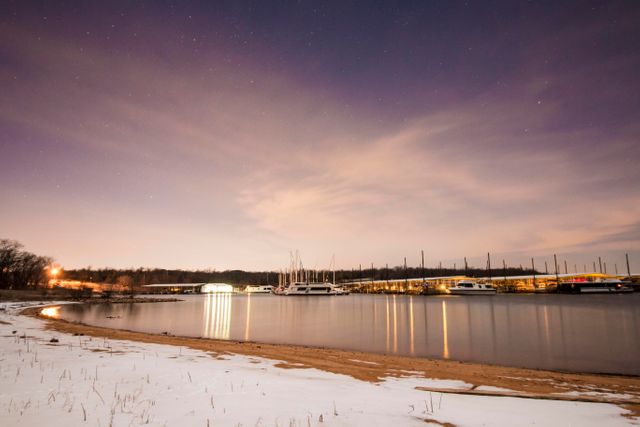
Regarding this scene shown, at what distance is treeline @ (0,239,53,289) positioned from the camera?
126 meters

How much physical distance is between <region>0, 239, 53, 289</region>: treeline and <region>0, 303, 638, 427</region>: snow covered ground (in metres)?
144

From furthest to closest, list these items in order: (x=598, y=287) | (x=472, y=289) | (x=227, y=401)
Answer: (x=472, y=289) → (x=598, y=287) → (x=227, y=401)

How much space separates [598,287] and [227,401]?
20287 cm

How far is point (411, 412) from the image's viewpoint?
10352 mm

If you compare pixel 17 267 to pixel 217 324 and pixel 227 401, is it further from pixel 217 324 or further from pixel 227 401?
pixel 227 401

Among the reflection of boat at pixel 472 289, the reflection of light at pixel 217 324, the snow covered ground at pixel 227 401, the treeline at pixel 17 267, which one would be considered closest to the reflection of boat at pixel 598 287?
the reflection of boat at pixel 472 289

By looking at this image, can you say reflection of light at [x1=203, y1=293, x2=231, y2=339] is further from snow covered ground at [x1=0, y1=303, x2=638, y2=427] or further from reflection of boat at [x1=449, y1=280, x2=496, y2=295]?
reflection of boat at [x1=449, y1=280, x2=496, y2=295]

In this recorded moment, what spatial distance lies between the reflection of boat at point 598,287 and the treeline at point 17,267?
22874cm

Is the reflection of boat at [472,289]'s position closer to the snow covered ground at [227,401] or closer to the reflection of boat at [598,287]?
the reflection of boat at [598,287]

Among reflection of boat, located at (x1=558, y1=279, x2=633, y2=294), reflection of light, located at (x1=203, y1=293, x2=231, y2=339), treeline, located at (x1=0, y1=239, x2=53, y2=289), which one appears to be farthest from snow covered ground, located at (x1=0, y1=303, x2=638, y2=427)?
reflection of boat, located at (x1=558, y1=279, x2=633, y2=294)

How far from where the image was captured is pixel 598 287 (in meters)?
165

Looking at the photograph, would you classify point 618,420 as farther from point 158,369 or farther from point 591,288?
point 591,288

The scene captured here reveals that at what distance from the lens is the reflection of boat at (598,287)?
163 m

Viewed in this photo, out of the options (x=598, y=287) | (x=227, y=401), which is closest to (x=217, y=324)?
(x=227, y=401)
